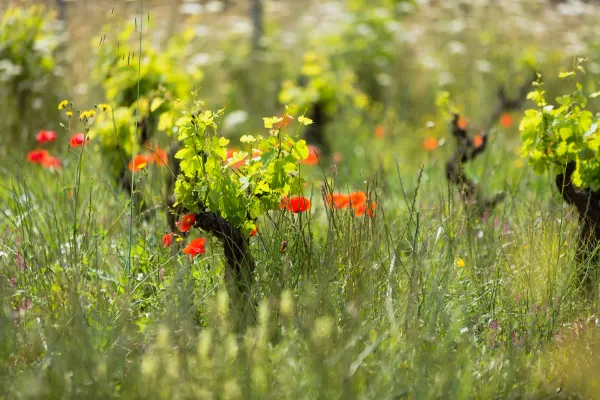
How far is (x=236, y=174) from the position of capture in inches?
107

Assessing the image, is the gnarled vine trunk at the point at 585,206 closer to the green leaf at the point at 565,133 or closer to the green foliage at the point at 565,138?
the green foliage at the point at 565,138

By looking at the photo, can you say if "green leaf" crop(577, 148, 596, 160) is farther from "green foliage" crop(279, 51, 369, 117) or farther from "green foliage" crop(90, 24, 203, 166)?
"green foliage" crop(279, 51, 369, 117)

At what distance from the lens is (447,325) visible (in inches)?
101

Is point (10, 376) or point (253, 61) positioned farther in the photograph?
point (253, 61)

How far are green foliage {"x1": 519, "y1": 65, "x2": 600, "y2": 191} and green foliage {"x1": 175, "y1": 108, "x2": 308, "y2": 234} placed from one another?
97 cm

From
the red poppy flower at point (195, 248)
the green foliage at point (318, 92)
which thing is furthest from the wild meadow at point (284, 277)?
the green foliage at point (318, 92)

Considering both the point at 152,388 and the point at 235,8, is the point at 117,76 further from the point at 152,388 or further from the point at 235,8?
the point at 235,8

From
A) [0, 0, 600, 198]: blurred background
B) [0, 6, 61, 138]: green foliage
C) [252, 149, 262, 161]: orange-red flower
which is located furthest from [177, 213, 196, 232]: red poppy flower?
[0, 6, 61, 138]: green foliage

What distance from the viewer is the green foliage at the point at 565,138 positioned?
2980 millimetres

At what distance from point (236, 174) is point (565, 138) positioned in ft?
4.03

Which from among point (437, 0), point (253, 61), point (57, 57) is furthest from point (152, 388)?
point (437, 0)

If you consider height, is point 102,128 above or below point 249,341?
below

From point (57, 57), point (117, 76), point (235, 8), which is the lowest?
point (235, 8)

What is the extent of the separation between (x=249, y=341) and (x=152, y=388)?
281 mm
